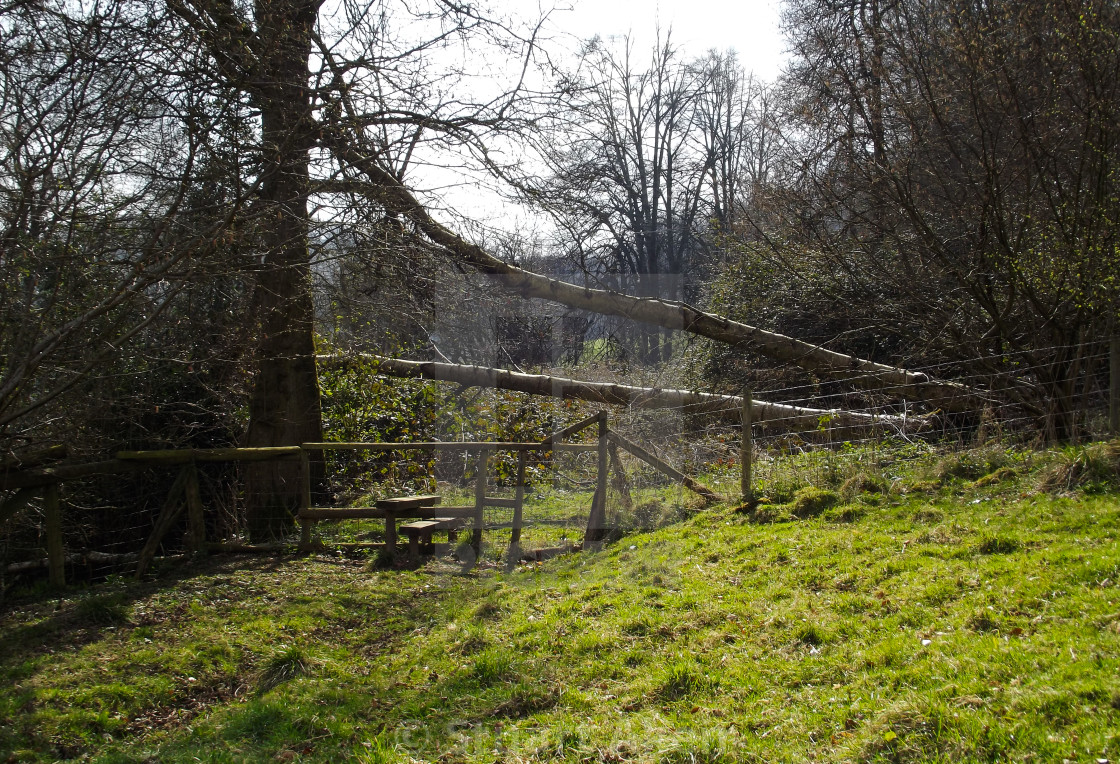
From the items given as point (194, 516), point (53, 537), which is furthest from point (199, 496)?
point (53, 537)

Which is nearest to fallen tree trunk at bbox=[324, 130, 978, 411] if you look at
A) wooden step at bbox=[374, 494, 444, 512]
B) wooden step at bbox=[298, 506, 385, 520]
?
wooden step at bbox=[374, 494, 444, 512]

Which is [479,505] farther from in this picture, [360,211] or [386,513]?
[360,211]

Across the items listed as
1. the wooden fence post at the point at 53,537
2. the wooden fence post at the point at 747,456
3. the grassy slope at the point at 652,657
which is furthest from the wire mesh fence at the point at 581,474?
the grassy slope at the point at 652,657

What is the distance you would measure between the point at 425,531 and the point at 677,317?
192 inches

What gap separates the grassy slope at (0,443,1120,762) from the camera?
357cm

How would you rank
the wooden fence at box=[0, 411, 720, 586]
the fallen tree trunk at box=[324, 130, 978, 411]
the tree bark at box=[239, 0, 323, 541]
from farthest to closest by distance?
the fallen tree trunk at box=[324, 130, 978, 411], the wooden fence at box=[0, 411, 720, 586], the tree bark at box=[239, 0, 323, 541]

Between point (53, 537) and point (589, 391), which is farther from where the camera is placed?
point (589, 391)

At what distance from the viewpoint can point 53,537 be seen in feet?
21.6

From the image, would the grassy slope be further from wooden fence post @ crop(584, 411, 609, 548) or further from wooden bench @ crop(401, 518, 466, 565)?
wooden fence post @ crop(584, 411, 609, 548)

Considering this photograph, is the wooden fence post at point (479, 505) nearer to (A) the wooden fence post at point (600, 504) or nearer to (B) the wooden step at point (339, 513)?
(B) the wooden step at point (339, 513)

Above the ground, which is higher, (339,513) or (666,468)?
(666,468)

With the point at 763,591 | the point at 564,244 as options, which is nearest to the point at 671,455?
the point at 564,244

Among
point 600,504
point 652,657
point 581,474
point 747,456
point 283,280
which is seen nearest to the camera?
point 652,657

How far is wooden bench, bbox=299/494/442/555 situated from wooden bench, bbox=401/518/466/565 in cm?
13
